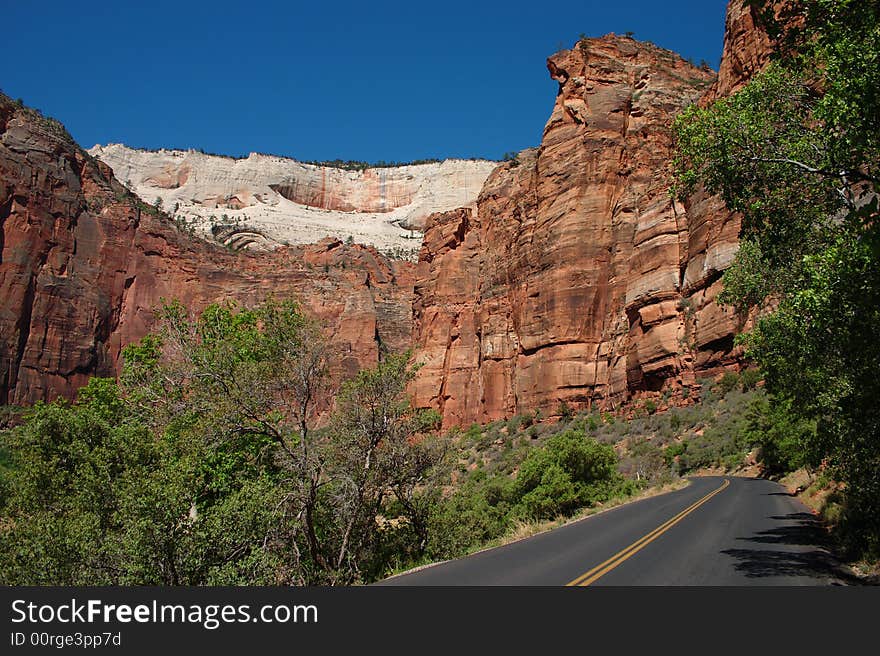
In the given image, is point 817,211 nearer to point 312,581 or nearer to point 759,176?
point 759,176

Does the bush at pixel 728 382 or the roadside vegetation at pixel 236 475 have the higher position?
the bush at pixel 728 382

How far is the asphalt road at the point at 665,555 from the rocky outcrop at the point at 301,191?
433ft

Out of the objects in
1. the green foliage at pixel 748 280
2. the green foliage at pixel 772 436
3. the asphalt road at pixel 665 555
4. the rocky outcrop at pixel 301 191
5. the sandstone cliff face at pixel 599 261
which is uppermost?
the rocky outcrop at pixel 301 191

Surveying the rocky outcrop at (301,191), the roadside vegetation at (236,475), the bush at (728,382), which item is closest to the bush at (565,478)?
the roadside vegetation at (236,475)

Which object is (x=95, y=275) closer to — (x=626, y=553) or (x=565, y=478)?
(x=565, y=478)

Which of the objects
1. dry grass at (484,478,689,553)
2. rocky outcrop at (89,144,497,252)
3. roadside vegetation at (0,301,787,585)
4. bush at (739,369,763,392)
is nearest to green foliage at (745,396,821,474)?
bush at (739,369,763,392)

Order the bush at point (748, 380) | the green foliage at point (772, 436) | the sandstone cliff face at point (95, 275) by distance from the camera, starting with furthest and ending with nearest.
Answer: the sandstone cliff face at point (95, 275) < the bush at point (748, 380) < the green foliage at point (772, 436)

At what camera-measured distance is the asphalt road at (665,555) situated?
8.99 metres

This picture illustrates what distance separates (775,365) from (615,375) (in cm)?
3663

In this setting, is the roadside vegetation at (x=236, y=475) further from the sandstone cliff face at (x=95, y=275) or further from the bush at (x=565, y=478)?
the sandstone cliff face at (x=95, y=275)

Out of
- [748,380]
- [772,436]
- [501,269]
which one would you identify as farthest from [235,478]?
[501,269]

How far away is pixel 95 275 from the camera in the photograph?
80375 mm

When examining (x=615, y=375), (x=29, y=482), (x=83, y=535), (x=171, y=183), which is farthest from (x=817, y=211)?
(x=171, y=183)

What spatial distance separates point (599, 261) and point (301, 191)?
425 ft
